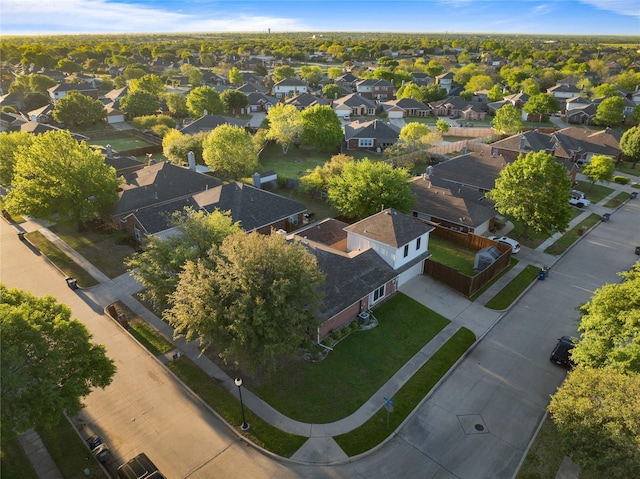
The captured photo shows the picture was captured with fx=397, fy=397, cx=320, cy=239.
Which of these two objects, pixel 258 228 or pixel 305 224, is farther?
pixel 305 224

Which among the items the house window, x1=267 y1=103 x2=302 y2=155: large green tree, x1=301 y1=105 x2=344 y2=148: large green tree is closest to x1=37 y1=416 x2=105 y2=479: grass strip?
the house window

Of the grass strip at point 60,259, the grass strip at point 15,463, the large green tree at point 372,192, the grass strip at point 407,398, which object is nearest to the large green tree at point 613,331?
the grass strip at point 407,398

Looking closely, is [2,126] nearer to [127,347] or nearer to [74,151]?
[74,151]

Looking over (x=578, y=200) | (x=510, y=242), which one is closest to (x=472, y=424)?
(x=510, y=242)

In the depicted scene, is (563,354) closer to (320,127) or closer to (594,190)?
(594,190)

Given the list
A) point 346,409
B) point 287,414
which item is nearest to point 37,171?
point 287,414

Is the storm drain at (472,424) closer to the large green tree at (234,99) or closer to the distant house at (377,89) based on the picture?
the large green tree at (234,99)
